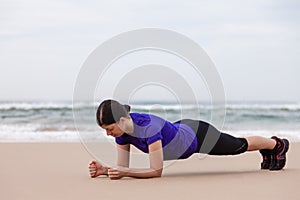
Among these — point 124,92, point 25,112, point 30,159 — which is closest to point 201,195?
point 124,92

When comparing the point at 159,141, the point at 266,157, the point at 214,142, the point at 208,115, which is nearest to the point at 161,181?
the point at 159,141

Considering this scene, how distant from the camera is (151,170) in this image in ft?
15.2

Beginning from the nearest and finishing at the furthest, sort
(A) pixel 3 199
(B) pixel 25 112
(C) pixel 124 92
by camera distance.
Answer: (A) pixel 3 199
(C) pixel 124 92
(B) pixel 25 112

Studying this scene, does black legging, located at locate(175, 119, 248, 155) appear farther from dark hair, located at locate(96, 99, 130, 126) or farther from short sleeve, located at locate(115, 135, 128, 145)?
dark hair, located at locate(96, 99, 130, 126)

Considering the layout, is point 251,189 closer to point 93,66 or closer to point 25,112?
point 93,66

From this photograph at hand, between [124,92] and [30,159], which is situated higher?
[124,92]

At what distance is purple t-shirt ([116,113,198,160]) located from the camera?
179 inches

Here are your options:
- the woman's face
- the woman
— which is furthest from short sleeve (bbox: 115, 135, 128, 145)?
the woman's face

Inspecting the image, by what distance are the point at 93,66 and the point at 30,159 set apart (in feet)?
5.44

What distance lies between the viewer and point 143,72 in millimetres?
5348

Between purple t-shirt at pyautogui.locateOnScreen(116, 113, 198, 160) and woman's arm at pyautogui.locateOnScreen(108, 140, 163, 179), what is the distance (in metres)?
0.06

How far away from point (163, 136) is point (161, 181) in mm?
377

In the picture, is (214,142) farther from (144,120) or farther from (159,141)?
(144,120)

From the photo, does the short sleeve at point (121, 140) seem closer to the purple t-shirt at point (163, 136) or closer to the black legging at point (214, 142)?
the purple t-shirt at point (163, 136)
